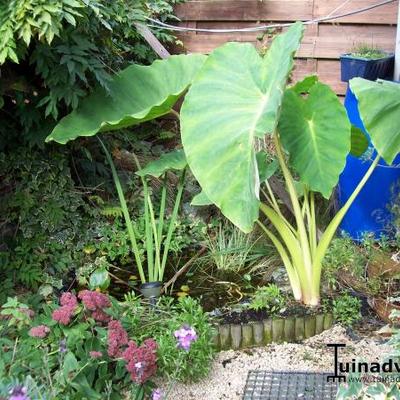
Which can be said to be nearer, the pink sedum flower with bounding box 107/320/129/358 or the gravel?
the pink sedum flower with bounding box 107/320/129/358

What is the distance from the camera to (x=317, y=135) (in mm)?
2879

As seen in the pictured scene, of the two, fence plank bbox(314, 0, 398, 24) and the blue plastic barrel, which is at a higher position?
fence plank bbox(314, 0, 398, 24)

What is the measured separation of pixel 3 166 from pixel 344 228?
190 centimetres

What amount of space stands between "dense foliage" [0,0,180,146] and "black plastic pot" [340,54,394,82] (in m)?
1.21

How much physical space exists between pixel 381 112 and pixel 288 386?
1.20 meters

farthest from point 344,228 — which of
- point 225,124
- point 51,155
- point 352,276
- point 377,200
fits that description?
point 51,155

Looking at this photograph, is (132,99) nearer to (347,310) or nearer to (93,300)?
(93,300)

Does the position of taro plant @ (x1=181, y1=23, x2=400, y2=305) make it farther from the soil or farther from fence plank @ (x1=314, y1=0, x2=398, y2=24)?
fence plank @ (x1=314, y1=0, x2=398, y2=24)

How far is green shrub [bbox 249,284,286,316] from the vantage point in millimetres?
2982

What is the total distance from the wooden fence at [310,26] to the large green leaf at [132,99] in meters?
1.42

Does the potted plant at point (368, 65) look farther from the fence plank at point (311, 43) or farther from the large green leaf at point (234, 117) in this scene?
the large green leaf at point (234, 117)

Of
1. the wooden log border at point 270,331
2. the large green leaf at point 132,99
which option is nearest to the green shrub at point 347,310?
the wooden log border at point 270,331

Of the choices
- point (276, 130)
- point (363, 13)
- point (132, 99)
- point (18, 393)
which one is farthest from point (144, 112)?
point (363, 13)

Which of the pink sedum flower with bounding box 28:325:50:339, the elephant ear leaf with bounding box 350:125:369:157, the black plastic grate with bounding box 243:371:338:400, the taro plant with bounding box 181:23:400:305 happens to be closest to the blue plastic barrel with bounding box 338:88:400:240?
the elephant ear leaf with bounding box 350:125:369:157
